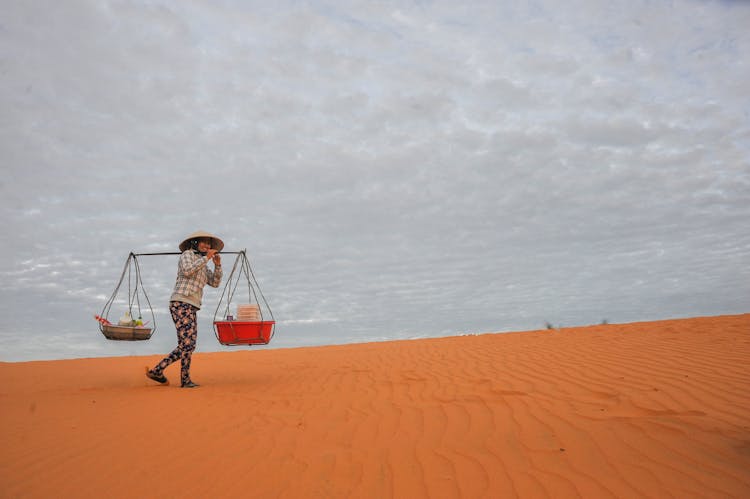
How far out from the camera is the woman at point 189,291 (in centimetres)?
714

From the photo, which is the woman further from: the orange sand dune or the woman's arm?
the orange sand dune

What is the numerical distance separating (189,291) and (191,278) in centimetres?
19

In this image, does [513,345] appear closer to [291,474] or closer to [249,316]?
[249,316]

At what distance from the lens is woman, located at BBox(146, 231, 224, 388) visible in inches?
281

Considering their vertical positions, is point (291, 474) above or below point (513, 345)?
below

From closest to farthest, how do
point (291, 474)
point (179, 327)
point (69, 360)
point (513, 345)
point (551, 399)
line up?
point (291, 474) → point (551, 399) → point (179, 327) → point (513, 345) → point (69, 360)

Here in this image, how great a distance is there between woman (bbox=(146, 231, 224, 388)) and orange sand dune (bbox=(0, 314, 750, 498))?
0.58 metres

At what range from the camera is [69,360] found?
14.8 m

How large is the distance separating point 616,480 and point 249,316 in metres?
5.89

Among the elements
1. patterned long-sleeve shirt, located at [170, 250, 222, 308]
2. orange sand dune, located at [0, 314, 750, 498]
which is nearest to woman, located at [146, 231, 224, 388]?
patterned long-sleeve shirt, located at [170, 250, 222, 308]

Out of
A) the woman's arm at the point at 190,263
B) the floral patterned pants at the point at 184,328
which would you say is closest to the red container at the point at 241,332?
the floral patterned pants at the point at 184,328

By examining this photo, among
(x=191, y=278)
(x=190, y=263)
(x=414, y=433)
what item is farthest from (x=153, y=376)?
(x=414, y=433)

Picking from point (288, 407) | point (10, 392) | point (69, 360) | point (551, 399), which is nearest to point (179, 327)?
point (288, 407)

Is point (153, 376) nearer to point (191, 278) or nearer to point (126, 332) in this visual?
point (126, 332)
